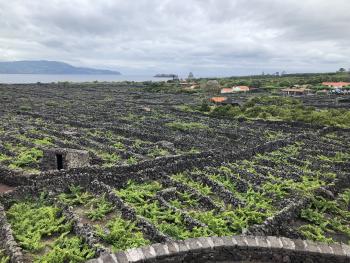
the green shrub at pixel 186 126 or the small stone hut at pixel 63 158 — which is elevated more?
the small stone hut at pixel 63 158

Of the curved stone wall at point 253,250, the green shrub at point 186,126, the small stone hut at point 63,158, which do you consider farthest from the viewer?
the green shrub at point 186,126

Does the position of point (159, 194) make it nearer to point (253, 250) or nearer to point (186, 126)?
point (253, 250)

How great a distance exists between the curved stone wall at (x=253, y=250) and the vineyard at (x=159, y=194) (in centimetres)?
244

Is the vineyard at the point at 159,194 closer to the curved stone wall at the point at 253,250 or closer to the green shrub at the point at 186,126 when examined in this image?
the curved stone wall at the point at 253,250

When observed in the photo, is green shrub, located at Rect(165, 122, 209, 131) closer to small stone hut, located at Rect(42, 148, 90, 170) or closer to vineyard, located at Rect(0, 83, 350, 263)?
vineyard, located at Rect(0, 83, 350, 263)

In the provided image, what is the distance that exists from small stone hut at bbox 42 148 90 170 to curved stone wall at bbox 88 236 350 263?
1573 cm

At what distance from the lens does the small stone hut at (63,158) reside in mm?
27312

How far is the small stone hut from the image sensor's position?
27312 millimetres

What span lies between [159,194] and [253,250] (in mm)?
8654

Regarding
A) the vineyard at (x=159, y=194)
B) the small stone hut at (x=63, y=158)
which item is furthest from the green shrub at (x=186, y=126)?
the small stone hut at (x=63, y=158)

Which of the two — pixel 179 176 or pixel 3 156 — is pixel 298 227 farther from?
pixel 3 156

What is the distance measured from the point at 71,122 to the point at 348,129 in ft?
124

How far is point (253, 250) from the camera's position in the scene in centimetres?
1427

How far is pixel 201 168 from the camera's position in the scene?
28062 millimetres
